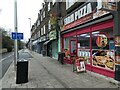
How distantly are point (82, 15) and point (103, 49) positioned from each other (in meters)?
3.21

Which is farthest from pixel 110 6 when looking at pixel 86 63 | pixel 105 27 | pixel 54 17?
pixel 54 17

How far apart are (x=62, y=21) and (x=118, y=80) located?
1005 centimetres

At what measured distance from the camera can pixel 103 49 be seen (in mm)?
9109

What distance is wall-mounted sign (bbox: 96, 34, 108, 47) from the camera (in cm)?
908

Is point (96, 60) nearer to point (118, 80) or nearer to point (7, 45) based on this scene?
point (118, 80)

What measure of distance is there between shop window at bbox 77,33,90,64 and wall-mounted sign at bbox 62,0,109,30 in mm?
963

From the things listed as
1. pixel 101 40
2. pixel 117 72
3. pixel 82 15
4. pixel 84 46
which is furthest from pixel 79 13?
pixel 117 72

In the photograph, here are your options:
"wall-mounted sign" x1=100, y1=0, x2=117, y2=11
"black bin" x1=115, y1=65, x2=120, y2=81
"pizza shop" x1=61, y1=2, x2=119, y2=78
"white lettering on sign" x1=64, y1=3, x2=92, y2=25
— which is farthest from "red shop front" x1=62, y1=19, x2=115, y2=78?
"white lettering on sign" x1=64, y1=3, x2=92, y2=25

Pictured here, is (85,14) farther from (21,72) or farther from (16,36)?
(21,72)

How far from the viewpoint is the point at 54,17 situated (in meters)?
18.2

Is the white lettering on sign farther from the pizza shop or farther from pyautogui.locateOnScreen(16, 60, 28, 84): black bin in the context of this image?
pyautogui.locateOnScreen(16, 60, 28, 84): black bin

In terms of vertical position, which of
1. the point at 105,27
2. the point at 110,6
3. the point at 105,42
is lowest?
the point at 105,42

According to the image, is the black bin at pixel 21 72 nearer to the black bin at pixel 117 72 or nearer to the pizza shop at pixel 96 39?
the pizza shop at pixel 96 39

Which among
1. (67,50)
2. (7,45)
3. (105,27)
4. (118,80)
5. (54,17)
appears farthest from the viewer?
(7,45)
